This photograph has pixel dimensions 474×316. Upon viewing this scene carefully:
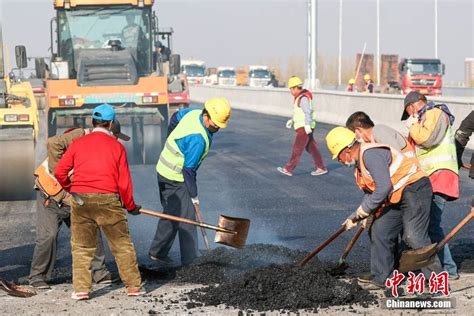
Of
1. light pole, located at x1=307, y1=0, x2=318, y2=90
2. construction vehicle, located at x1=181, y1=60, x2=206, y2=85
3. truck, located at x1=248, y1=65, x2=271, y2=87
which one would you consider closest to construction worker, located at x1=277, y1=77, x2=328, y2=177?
light pole, located at x1=307, y1=0, x2=318, y2=90

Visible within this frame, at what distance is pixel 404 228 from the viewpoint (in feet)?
27.7

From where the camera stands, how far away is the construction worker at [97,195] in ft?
27.0

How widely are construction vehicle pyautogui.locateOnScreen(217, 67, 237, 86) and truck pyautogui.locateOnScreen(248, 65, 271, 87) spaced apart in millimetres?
2110

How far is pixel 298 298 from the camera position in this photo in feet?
26.2

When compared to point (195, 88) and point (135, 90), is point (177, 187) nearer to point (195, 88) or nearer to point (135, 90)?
point (135, 90)

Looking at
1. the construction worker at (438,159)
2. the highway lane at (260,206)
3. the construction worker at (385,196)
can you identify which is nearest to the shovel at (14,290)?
the highway lane at (260,206)

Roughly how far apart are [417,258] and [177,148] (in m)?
2.73

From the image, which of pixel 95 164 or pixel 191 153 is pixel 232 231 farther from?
pixel 95 164

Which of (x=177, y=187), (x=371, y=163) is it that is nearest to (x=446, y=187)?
(x=371, y=163)

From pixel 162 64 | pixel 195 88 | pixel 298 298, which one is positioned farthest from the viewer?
pixel 195 88

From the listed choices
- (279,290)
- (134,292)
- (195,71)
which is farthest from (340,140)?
(195,71)

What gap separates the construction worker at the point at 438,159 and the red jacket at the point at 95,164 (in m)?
2.67

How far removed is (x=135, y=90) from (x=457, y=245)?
35.3ft

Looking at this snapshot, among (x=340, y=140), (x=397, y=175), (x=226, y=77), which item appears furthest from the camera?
(x=226, y=77)
